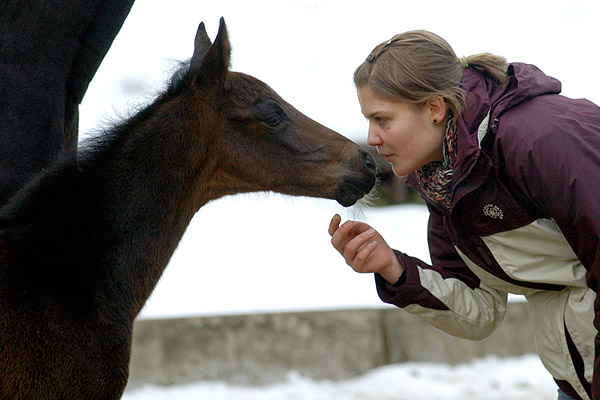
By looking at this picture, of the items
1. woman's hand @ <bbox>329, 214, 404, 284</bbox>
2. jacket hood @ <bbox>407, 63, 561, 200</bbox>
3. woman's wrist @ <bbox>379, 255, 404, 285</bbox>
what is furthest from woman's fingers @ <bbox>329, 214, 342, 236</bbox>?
jacket hood @ <bbox>407, 63, 561, 200</bbox>

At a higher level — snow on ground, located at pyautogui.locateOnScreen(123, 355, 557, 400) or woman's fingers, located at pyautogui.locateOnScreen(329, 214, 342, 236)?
woman's fingers, located at pyautogui.locateOnScreen(329, 214, 342, 236)

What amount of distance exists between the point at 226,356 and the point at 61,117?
2671 mm

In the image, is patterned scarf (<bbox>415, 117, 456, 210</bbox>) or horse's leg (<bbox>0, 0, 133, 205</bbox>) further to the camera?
horse's leg (<bbox>0, 0, 133, 205</bbox>)

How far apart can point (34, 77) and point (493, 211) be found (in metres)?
1.59

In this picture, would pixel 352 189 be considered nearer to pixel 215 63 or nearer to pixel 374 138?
pixel 374 138

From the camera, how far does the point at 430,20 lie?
10172 mm

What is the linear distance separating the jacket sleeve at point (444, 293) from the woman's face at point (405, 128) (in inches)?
14.2

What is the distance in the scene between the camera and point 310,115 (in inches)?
336

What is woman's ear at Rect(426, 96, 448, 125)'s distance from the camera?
2.56 m

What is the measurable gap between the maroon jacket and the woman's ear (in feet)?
0.28

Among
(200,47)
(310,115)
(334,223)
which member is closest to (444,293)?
(334,223)

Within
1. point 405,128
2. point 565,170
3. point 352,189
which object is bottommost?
point 352,189

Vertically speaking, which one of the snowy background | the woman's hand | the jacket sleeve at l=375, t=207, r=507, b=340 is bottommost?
the snowy background

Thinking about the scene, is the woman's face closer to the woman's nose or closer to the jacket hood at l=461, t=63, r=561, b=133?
the woman's nose
